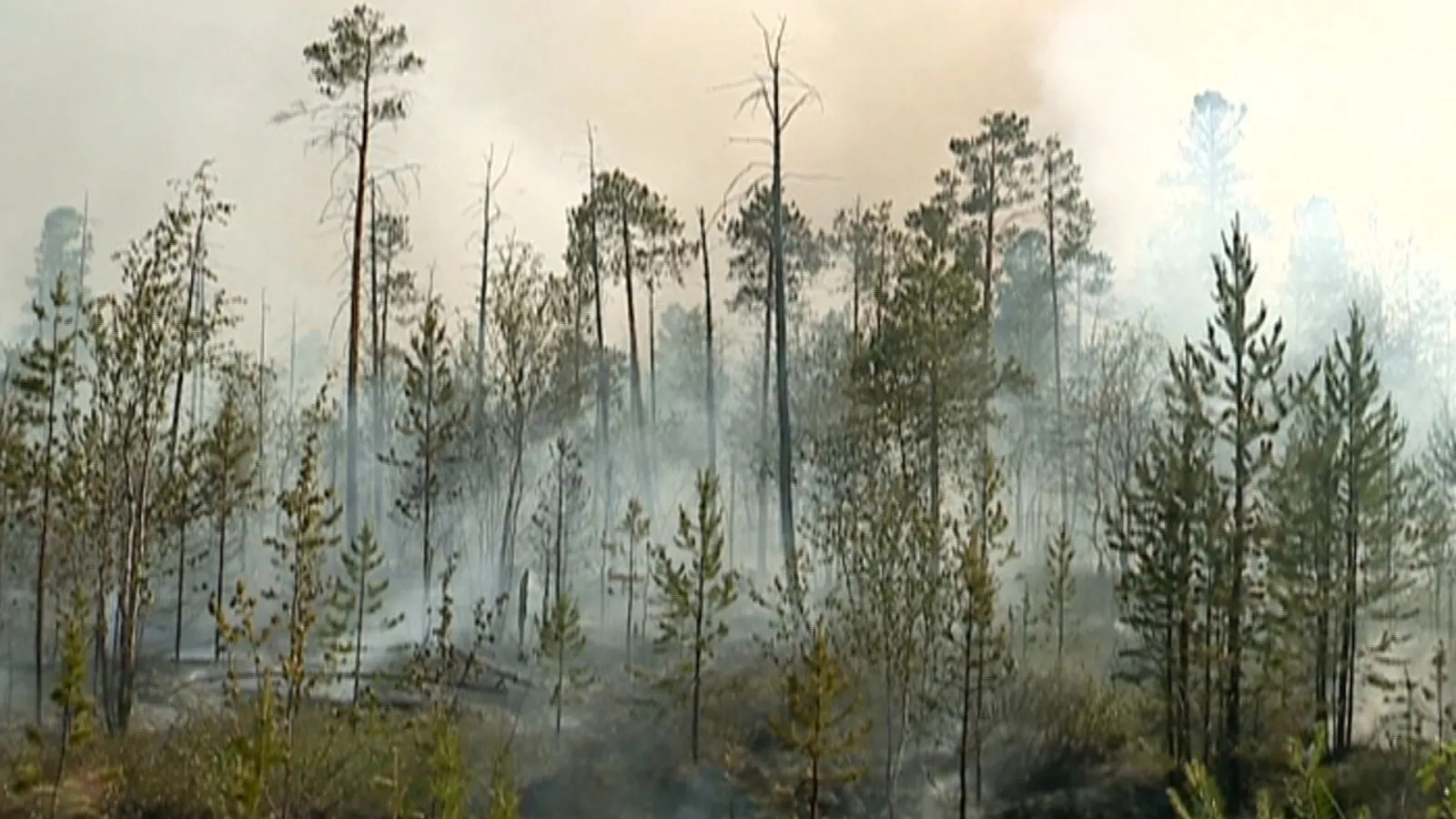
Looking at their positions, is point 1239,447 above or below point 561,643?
above

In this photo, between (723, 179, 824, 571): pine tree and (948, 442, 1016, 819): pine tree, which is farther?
(723, 179, 824, 571): pine tree

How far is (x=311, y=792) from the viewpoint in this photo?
1880 cm

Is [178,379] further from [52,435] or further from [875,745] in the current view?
[875,745]

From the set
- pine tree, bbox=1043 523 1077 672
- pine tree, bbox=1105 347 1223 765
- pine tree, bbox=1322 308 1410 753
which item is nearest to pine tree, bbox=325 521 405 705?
pine tree, bbox=1105 347 1223 765

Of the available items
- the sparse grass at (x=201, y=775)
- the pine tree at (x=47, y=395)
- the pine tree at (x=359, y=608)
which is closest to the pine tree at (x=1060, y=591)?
the sparse grass at (x=201, y=775)

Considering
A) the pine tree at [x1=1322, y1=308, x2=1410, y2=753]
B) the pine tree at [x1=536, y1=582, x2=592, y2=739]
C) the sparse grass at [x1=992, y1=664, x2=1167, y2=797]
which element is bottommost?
the sparse grass at [x1=992, y1=664, x2=1167, y2=797]

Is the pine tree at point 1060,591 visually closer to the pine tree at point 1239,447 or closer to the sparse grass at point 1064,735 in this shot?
the sparse grass at point 1064,735

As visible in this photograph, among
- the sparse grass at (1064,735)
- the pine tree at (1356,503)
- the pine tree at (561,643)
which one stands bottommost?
the sparse grass at (1064,735)

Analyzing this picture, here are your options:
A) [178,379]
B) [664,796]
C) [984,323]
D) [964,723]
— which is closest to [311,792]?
[664,796]

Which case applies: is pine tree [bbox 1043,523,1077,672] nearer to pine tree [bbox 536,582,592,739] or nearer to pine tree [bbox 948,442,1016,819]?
pine tree [bbox 948,442,1016,819]

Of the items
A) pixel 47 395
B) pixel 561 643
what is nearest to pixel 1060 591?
pixel 561 643

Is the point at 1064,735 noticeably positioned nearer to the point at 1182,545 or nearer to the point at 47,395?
the point at 1182,545

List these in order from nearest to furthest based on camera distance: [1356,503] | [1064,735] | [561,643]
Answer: [1356,503] → [1064,735] → [561,643]

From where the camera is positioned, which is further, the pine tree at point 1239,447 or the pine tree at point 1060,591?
the pine tree at point 1060,591
